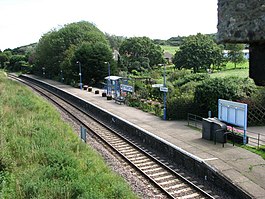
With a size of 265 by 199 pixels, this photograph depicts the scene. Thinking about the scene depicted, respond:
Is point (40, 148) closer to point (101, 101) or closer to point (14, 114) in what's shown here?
point (14, 114)

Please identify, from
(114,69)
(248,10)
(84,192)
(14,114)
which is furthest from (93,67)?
(84,192)

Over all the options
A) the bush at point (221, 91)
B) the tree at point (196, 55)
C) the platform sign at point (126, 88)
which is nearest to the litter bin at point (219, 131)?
the bush at point (221, 91)

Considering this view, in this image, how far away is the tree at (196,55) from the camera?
63.1 m

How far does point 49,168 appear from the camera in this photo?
434 inches

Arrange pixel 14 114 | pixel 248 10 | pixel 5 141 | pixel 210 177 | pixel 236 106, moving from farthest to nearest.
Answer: pixel 14 114, pixel 248 10, pixel 236 106, pixel 5 141, pixel 210 177

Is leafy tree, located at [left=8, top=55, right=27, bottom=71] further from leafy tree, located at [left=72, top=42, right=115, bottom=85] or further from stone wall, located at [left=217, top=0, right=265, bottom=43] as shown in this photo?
stone wall, located at [left=217, top=0, right=265, bottom=43]

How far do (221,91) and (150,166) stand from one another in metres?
8.11

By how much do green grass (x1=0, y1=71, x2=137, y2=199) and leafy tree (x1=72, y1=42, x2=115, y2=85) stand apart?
Result: 32935mm

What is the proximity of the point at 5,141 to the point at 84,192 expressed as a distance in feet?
20.5

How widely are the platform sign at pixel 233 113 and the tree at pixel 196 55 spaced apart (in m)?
46.0

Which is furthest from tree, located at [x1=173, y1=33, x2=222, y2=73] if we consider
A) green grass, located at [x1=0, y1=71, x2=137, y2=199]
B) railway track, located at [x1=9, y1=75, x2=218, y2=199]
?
green grass, located at [x1=0, y1=71, x2=137, y2=199]

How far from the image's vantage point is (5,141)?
14.0 metres

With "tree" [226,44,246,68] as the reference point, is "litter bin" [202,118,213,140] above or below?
below

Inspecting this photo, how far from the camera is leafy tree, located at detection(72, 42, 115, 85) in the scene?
4978 cm
